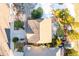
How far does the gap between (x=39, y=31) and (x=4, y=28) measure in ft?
0.72

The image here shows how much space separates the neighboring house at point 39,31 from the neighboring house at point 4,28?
137 mm

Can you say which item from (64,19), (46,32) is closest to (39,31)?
(46,32)

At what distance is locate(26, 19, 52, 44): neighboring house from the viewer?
34.7 inches

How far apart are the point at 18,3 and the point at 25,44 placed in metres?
0.26

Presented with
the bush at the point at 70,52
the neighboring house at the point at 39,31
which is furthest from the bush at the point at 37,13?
the bush at the point at 70,52

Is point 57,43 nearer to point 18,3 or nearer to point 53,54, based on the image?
point 53,54

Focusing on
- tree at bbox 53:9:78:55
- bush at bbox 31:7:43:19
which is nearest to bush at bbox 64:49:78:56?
tree at bbox 53:9:78:55

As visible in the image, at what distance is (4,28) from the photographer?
2.92 ft

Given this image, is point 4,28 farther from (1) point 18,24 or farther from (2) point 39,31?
(2) point 39,31

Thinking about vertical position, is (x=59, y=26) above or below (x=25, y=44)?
above

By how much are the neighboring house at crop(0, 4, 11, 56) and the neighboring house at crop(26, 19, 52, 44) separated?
0.45 ft

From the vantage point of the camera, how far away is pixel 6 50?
0.89 metres

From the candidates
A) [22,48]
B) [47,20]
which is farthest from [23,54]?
[47,20]

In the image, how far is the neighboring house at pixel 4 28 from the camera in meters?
0.89
